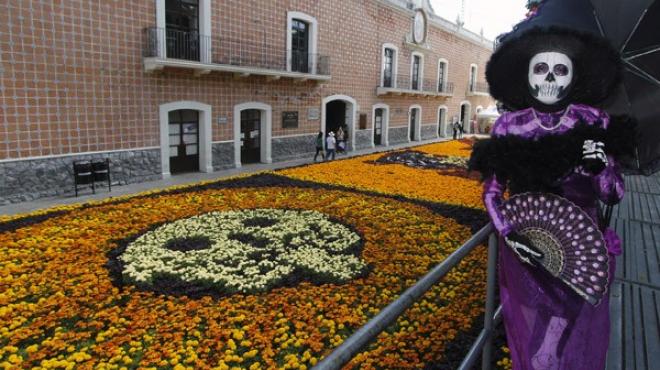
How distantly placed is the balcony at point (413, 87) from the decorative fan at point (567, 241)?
22101 mm

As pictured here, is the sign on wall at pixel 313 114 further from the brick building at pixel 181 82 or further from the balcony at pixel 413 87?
the balcony at pixel 413 87

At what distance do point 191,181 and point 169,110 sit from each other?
2273mm

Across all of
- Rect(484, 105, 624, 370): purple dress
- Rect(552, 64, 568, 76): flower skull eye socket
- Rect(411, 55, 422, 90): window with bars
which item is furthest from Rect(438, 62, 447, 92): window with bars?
Rect(484, 105, 624, 370): purple dress

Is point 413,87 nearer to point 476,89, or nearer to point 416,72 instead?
point 416,72

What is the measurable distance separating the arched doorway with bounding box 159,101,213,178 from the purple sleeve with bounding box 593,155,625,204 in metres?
12.7

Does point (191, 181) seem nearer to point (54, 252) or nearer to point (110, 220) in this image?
point (110, 220)

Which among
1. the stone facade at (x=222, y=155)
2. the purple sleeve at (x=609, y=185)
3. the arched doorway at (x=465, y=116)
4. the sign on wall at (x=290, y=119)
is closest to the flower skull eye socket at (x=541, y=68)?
the purple sleeve at (x=609, y=185)

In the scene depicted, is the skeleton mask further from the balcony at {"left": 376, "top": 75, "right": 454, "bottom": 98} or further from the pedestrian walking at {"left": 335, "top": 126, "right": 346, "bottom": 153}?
the balcony at {"left": 376, "top": 75, "right": 454, "bottom": 98}

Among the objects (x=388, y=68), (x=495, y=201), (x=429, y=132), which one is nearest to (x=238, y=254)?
(x=495, y=201)

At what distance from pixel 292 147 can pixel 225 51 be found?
5134mm

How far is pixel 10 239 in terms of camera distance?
Answer: 715cm

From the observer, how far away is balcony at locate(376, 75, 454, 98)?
81.4 ft

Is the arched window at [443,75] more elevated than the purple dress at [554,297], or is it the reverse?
the arched window at [443,75]

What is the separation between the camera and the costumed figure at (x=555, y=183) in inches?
99.5
